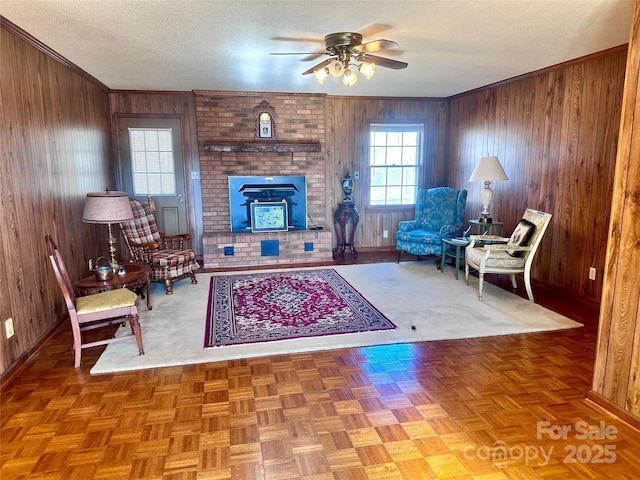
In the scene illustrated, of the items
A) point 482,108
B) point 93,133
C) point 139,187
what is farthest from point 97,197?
point 482,108

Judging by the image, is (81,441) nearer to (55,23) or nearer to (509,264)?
(55,23)

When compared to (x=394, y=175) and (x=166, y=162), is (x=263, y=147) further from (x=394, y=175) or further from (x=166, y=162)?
(x=394, y=175)

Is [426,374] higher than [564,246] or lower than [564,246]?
lower

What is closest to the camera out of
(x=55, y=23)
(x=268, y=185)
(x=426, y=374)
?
(x=426, y=374)

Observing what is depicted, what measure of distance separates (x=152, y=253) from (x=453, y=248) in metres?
3.65

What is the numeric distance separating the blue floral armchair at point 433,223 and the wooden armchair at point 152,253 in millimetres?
2726

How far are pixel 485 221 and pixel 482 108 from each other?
5.66 ft

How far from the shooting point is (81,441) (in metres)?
2.01

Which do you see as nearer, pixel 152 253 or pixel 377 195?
pixel 152 253

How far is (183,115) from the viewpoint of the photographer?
5.63m

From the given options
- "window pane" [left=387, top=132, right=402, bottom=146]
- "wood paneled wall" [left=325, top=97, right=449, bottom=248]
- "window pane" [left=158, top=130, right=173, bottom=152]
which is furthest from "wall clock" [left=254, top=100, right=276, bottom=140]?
"window pane" [left=387, top=132, right=402, bottom=146]

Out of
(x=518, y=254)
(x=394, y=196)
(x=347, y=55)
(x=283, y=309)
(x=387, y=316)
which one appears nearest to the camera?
(x=347, y=55)

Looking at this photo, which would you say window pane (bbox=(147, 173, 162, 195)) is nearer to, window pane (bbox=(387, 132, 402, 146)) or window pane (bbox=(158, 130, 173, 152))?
window pane (bbox=(158, 130, 173, 152))

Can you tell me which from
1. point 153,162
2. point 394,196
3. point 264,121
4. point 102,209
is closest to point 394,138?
point 394,196
